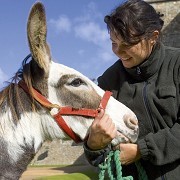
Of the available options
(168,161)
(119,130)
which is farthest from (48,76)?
(168,161)

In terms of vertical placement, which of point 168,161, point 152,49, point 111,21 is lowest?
point 168,161

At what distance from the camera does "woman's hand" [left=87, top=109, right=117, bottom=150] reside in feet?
8.79

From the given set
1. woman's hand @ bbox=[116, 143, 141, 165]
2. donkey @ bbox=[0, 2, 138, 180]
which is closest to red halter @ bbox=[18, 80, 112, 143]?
donkey @ bbox=[0, 2, 138, 180]

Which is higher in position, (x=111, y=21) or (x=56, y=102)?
(x=111, y=21)

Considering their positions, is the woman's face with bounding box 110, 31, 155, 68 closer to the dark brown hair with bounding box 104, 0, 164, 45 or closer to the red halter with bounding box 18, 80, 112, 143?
the dark brown hair with bounding box 104, 0, 164, 45

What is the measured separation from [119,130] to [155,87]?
13.4 inches

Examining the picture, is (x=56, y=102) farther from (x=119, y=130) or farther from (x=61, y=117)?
(x=119, y=130)

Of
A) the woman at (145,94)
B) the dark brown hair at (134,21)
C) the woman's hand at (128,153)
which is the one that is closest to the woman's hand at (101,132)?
the woman at (145,94)

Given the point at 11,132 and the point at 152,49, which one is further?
the point at 152,49

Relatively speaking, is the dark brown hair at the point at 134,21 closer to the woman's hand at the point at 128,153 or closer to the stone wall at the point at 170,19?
the woman's hand at the point at 128,153

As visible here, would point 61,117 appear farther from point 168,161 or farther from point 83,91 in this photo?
point 168,161

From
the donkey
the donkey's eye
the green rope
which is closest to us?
the donkey

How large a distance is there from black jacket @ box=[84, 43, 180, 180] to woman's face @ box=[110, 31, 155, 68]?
37mm

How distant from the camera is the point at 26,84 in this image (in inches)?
108
